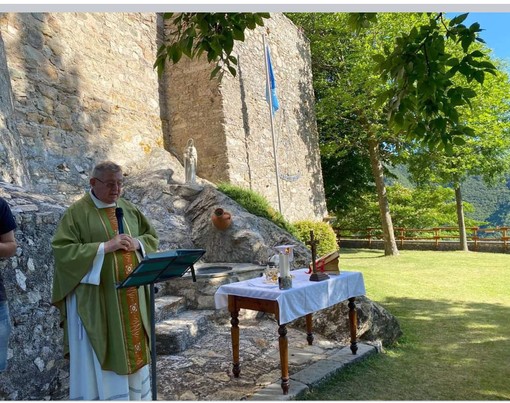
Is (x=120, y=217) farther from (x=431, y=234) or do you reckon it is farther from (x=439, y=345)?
(x=431, y=234)

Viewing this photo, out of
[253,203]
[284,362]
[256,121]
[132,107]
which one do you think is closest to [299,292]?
[284,362]

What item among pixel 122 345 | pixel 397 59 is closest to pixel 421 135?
pixel 397 59

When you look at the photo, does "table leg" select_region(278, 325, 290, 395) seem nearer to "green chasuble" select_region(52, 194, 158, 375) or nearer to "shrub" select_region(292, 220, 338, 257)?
"green chasuble" select_region(52, 194, 158, 375)

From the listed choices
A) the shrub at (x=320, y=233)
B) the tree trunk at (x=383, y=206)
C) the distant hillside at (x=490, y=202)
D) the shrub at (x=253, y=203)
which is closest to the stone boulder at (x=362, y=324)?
the shrub at (x=253, y=203)

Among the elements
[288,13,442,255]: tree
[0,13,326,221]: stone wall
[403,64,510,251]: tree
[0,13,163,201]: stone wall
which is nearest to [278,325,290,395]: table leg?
[0,13,326,221]: stone wall

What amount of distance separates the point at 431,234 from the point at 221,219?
1602cm

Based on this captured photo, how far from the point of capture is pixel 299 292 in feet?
11.9

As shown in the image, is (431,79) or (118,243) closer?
(118,243)

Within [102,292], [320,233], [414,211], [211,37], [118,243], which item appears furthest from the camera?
[414,211]

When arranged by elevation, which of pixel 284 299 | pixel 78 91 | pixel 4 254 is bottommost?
pixel 284 299

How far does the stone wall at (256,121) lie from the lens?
9672 millimetres

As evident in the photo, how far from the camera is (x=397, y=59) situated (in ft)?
11.1

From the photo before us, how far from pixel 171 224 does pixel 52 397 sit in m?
4.09

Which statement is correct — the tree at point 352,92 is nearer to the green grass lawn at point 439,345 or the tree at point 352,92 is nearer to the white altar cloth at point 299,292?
the green grass lawn at point 439,345
